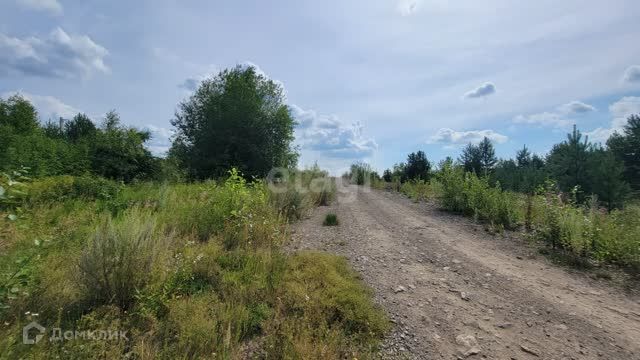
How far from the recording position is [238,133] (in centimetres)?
2341

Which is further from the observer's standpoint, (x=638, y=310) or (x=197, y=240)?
(x=197, y=240)

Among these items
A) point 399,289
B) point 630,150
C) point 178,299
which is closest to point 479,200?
point 399,289

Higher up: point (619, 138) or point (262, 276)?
point (619, 138)

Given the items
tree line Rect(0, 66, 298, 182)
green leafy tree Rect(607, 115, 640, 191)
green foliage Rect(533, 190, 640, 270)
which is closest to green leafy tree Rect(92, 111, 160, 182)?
tree line Rect(0, 66, 298, 182)

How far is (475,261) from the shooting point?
5590 mm

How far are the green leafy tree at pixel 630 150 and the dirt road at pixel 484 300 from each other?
3008 cm

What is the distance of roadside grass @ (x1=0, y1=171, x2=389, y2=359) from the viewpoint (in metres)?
2.85

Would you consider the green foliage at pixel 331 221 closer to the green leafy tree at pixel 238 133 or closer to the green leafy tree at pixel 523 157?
the green leafy tree at pixel 238 133

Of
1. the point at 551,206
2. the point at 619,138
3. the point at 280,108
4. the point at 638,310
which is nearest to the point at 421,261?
the point at 638,310

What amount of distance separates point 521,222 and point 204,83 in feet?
79.4

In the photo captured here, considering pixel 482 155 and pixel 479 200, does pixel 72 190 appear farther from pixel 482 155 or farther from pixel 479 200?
pixel 482 155

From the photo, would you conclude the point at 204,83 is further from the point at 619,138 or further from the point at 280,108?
the point at 619,138

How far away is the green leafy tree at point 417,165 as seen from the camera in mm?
28000

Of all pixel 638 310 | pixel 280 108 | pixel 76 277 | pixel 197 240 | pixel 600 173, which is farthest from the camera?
pixel 280 108
